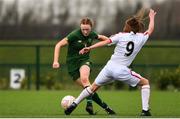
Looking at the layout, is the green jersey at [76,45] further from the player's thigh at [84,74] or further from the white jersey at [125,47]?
the white jersey at [125,47]

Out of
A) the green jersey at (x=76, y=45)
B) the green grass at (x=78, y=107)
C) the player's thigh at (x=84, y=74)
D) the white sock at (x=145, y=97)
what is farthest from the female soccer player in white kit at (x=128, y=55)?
the green jersey at (x=76, y=45)

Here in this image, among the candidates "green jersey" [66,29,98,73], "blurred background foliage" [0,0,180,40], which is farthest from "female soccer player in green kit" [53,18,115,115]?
"blurred background foliage" [0,0,180,40]

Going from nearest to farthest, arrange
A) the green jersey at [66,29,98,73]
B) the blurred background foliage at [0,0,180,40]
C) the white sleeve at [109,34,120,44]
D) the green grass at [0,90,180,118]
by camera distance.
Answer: the white sleeve at [109,34,120,44] → the green grass at [0,90,180,118] → the green jersey at [66,29,98,73] → the blurred background foliage at [0,0,180,40]

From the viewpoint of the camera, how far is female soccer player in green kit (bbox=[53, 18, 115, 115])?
1423 centimetres

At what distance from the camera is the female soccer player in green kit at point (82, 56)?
46.7 feet

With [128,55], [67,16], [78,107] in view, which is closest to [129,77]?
[128,55]

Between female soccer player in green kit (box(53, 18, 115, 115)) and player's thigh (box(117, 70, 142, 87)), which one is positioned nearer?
player's thigh (box(117, 70, 142, 87))

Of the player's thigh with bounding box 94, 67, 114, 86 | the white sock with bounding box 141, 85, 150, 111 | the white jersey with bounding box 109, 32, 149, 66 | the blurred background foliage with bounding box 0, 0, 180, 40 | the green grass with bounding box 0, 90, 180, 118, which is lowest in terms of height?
the blurred background foliage with bounding box 0, 0, 180, 40

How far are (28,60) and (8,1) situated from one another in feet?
24.4

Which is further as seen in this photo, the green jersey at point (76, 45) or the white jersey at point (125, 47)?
the green jersey at point (76, 45)

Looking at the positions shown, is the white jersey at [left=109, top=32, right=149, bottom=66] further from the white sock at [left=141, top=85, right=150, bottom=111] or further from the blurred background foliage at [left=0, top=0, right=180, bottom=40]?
the blurred background foliage at [left=0, top=0, right=180, bottom=40]

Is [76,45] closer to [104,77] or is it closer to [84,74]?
[84,74]

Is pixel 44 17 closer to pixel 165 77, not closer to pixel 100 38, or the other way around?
pixel 165 77

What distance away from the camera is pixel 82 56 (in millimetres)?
14664
